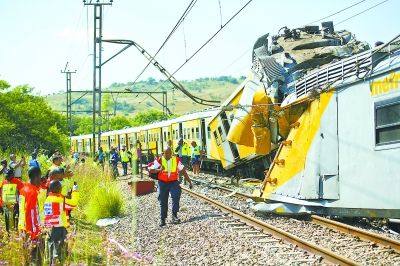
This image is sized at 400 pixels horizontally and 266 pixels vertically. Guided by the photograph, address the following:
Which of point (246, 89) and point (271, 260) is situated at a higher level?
point (246, 89)

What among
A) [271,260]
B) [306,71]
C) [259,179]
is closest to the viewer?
[271,260]

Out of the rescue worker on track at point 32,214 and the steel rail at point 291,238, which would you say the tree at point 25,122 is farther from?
the rescue worker on track at point 32,214

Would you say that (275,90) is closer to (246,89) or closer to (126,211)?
(246,89)

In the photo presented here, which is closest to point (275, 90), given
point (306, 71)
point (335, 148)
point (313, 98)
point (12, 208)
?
point (306, 71)

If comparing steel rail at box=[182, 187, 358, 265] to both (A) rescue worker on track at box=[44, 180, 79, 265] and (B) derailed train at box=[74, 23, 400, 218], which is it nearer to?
(B) derailed train at box=[74, 23, 400, 218]

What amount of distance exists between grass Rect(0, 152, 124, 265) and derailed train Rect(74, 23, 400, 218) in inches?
159

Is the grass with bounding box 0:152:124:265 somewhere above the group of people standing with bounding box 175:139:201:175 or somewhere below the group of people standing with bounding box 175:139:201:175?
below

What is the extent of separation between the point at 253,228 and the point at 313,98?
120 inches

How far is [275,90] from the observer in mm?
13383

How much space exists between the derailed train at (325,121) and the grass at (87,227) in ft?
13.3

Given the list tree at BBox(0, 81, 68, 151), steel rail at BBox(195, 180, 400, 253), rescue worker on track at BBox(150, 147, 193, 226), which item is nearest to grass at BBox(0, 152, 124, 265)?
rescue worker on track at BBox(150, 147, 193, 226)

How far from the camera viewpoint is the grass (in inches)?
283

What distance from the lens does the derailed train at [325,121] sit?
852 centimetres

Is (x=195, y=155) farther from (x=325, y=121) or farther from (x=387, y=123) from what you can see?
(x=387, y=123)
